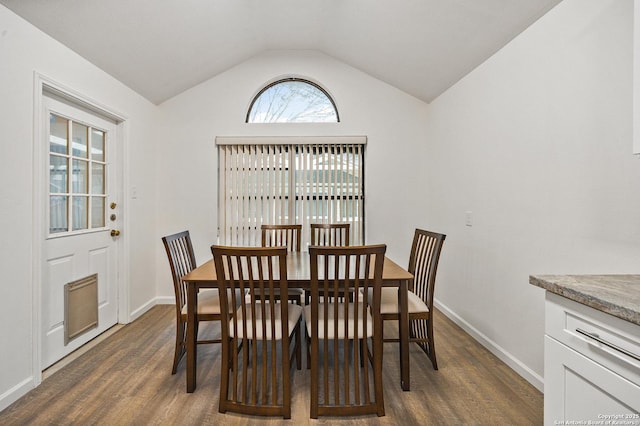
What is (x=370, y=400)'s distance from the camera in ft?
5.93

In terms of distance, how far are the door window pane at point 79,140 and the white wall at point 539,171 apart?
3267 mm

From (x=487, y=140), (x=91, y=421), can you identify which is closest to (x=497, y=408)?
(x=487, y=140)

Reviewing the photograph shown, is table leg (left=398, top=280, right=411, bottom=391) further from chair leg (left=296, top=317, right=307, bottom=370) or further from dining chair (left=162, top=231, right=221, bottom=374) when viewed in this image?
dining chair (left=162, top=231, right=221, bottom=374)

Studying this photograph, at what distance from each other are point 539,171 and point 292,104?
2749mm

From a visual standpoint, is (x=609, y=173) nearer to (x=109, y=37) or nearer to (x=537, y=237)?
(x=537, y=237)

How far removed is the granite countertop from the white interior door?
2.90 m

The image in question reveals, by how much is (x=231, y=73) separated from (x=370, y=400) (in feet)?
11.8

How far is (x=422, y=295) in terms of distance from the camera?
228cm

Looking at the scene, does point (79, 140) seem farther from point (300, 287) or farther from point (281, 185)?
point (300, 287)

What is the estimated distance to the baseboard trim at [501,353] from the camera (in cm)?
196

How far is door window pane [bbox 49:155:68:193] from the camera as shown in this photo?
227cm

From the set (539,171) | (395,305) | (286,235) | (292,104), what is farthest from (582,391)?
(292,104)

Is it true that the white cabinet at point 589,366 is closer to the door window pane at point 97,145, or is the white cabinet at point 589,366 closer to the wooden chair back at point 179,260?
the wooden chair back at point 179,260

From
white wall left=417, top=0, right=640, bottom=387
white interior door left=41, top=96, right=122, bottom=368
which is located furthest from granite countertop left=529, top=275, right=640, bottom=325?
white interior door left=41, top=96, right=122, bottom=368
